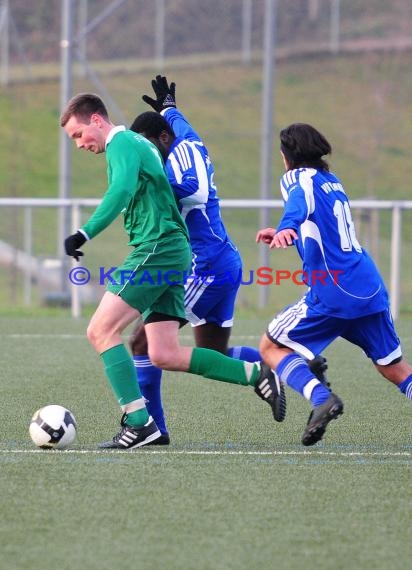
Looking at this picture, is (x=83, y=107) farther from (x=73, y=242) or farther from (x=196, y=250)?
(x=196, y=250)

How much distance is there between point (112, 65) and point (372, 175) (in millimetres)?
6158

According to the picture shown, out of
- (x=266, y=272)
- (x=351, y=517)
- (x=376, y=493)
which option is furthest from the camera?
(x=266, y=272)

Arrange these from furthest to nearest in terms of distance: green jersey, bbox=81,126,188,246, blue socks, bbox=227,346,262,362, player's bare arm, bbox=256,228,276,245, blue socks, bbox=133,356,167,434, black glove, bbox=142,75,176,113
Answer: black glove, bbox=142,75,176,113 → blue socks, bbox=227,346,262,362 → blue socks, bbox=133,356,167,434 → player's bare arm, bbox=256,228,276,245 → green jersey, bbox=81,126,188,246

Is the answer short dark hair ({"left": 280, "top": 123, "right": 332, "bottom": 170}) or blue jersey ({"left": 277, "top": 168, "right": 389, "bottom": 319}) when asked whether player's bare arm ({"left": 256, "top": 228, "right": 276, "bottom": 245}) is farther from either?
Result: short dark hair ({"left": 280, "top": 123, "right": 332, "bottom": 170})

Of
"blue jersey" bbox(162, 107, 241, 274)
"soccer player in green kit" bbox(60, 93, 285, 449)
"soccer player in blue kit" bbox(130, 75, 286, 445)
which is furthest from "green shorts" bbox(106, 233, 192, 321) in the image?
"blue jersey" bbox(162, 107, 241, 274)

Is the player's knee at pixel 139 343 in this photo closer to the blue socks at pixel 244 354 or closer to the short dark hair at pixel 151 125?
the blue socks at pixel 244 354

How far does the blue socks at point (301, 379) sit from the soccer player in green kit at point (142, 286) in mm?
75

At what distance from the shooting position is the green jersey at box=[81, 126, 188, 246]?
5953 mm

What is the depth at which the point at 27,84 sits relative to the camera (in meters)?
27.5

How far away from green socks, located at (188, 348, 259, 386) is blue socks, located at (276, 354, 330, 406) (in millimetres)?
147

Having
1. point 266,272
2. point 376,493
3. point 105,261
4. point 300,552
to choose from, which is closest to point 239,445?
point 376,493

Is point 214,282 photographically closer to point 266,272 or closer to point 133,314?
point 133,314

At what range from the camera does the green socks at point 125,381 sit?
6.15m

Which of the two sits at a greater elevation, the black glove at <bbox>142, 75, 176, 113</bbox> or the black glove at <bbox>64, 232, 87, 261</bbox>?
the black glove at <bbox>142, 75, 176, 113</bbox>
